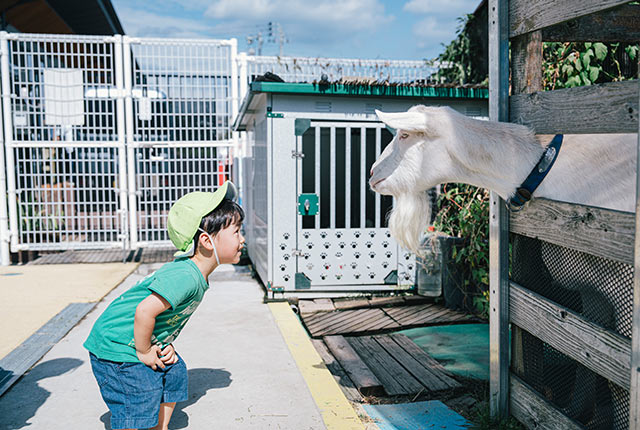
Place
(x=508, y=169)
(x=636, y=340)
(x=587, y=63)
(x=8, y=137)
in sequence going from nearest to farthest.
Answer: (x=636, y=340) < (x=508, y=169) < (x=587, y=63) < (x=8, y=137)

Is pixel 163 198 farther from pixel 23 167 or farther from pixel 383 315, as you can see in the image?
pixel 383 315

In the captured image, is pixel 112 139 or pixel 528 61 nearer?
pixel 528 61

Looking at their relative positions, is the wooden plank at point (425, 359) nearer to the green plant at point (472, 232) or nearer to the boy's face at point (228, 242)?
the green plant at point (472, 232)

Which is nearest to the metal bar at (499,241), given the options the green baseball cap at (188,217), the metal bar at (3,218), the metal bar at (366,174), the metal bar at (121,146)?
the green baseball cap at (188,217)

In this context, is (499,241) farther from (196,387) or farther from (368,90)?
(368,90)

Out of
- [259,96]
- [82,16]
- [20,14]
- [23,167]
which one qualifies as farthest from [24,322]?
[82,16]

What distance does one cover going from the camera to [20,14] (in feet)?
43.5

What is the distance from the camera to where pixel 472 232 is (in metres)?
5.84

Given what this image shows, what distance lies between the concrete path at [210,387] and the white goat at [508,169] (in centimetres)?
143

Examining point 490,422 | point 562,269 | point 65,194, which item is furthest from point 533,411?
point 65,194

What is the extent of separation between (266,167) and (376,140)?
1272mm

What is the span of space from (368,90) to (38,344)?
4065 mm

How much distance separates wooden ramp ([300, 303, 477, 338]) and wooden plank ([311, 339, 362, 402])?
0.37 meters

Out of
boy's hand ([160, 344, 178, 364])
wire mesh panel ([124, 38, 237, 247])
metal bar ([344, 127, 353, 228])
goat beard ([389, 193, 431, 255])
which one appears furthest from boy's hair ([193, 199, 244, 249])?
wire mesh panel ([124, 38, 237, 247])
